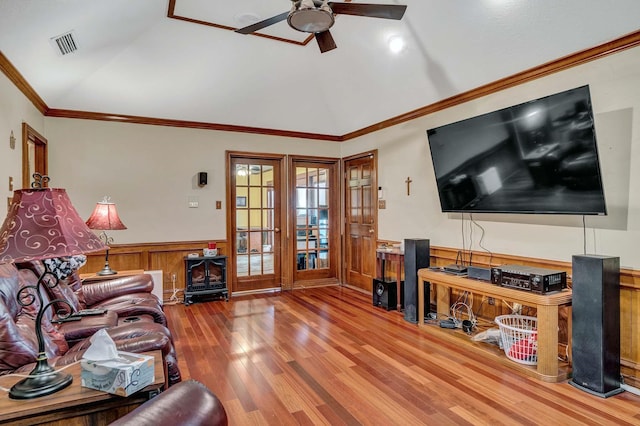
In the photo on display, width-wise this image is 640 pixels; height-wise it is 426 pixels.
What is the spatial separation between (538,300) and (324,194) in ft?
12.5

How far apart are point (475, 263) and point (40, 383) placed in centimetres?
359

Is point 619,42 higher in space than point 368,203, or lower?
higher

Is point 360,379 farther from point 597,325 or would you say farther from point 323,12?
point 323,12

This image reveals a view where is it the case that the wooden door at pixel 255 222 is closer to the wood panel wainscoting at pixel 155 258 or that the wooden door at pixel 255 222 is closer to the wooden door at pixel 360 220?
the wood panel wainscoting at pixel 155 258

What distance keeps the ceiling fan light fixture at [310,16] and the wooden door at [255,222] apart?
304 centimetres

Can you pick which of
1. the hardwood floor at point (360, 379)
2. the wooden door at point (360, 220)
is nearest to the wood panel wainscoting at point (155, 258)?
the hardwood floor at point (360, 379)

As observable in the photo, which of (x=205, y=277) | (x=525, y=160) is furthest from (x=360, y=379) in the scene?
(x=205, y=277)

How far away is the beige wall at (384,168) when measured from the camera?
270 centimetres

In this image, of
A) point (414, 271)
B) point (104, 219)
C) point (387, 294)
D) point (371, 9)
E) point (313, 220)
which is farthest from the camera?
point (313, 220)

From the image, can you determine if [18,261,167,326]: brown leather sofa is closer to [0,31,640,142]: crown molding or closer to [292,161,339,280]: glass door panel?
[0,31,640,142]: crown molding

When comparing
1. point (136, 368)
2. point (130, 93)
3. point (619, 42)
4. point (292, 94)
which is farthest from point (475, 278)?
point (130, 93)

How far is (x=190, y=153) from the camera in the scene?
5145mm

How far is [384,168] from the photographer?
5.11 metres

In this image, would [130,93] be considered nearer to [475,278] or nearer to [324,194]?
[324,194]
